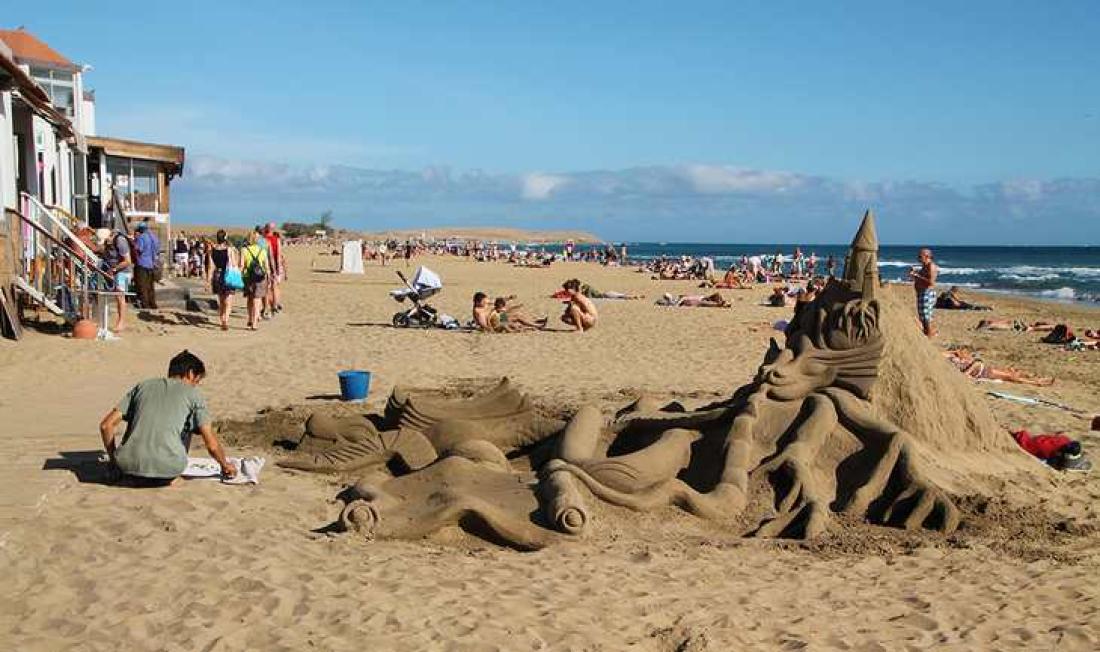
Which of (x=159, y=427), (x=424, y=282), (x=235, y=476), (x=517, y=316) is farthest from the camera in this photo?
(x=424, y=282)

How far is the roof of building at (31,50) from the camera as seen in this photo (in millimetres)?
27234

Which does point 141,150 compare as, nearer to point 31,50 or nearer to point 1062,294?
point 31,50

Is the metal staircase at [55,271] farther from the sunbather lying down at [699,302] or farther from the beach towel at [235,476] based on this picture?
the sunbather lying down at [699,302]

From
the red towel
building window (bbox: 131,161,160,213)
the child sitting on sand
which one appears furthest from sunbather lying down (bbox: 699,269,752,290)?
the red towel

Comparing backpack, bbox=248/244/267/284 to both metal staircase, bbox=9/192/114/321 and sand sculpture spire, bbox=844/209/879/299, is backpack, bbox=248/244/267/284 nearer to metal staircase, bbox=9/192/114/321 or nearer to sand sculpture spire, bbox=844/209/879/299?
metal staircase, bbox=9/192/114/321

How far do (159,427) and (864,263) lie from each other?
5.61m

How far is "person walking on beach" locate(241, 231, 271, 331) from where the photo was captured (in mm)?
17891

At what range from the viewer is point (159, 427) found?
743 centimetres

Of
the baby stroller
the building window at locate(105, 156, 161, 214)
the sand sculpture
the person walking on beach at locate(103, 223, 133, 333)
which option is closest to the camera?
the sand sculpture

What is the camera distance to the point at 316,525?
6.94 metres

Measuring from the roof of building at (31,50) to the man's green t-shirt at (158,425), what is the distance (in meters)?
23.0

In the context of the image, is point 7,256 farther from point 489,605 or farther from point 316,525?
point 489,605

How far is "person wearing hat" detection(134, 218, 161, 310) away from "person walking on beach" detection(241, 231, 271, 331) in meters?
1.66

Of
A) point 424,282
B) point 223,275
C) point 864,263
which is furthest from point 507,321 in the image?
point 864,263
